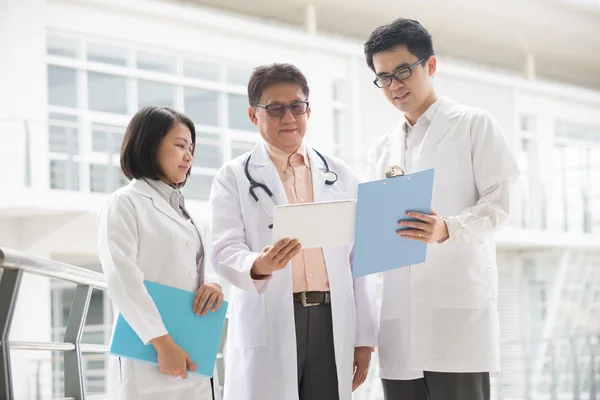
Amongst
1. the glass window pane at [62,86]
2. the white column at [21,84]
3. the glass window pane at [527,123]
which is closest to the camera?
the white column at [21,84]

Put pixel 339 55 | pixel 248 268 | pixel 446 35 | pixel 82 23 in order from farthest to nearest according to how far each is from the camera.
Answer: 1. pixel 446 35
2. pixel 339 55
3. pixel 82 23
4. pixel 248 268

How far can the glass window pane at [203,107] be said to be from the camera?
12.0m

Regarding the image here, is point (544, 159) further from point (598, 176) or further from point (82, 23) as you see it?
point (82, 23)

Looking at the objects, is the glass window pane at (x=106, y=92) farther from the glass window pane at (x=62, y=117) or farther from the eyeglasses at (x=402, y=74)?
the eyeglasses at (x=402, y=74)

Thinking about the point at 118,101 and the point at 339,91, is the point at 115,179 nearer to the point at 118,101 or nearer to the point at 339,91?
the point at 118,101

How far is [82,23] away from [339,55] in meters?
3.88

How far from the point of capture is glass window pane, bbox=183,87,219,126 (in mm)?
11969

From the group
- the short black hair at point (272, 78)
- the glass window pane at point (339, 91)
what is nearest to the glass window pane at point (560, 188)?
the glass window pane at point (339, 91)

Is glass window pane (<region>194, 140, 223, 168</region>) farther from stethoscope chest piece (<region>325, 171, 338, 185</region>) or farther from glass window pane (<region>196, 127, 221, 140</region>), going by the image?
stethoscope chest piece (<region>325, 171, 338, 185</region>)

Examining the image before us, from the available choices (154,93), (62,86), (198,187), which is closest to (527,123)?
(198,187)

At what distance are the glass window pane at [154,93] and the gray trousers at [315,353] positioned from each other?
933cm

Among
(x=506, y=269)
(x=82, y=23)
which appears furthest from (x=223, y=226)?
(x=506, y=269)

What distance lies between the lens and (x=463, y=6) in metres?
12.5

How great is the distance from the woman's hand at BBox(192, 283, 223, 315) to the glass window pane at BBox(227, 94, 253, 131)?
393 inches
